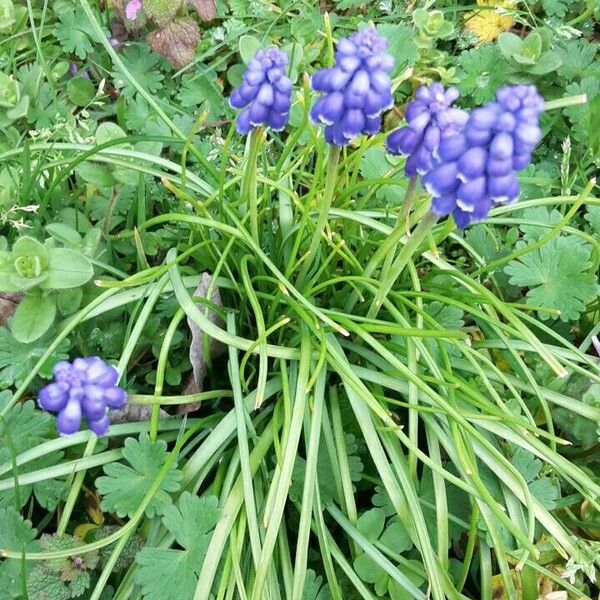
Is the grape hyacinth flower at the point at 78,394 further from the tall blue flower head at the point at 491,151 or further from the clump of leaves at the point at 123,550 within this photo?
the tall blue flower head at the point at 491,151

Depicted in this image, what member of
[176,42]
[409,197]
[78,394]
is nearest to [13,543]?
[78,394]

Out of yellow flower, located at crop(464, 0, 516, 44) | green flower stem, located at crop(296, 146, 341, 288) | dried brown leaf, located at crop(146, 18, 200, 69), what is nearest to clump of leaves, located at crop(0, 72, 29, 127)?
dried brown leaf, located at crop(146, 18, 200, 69)

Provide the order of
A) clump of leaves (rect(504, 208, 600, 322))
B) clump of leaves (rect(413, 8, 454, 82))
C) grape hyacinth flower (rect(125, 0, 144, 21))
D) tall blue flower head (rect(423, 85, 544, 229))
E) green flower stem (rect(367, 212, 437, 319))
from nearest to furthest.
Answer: tall blue flower head (rect(423, 85, 544, 229)), green flower stem (rect(367, 212, 437, 319)), clump of leaves (rect(504, 208, 600, 322)), clump of leaves (rect(413, 8, 454, 82)), grape hyacinth flower (rect(125, 0, 144, 21))

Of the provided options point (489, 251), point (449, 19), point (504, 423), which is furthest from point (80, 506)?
point (449, 19)

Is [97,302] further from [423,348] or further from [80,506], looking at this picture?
[423,348]

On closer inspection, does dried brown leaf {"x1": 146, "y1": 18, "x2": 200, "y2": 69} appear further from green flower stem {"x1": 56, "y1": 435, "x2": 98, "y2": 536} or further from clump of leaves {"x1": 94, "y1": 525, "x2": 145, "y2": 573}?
clump of leaves {"x1": 94, "y1": 525, "x2": 145, "y2": 573}

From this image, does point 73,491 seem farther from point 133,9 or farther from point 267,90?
point 133,9
